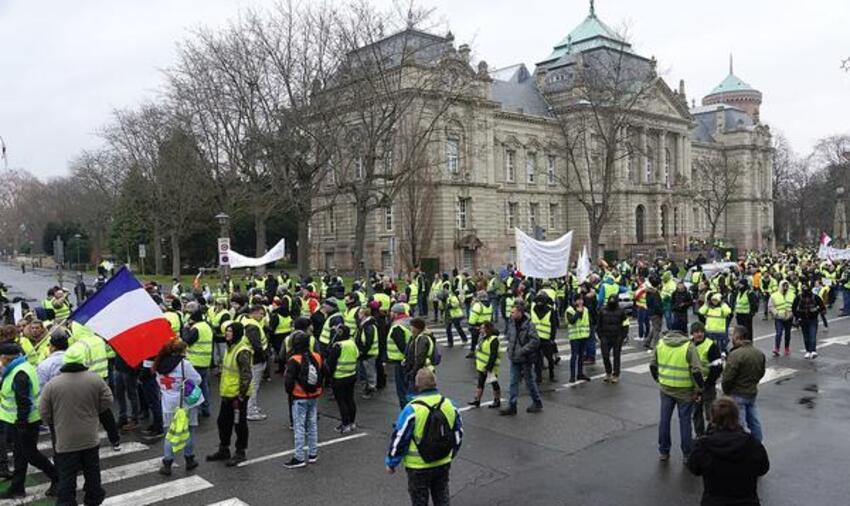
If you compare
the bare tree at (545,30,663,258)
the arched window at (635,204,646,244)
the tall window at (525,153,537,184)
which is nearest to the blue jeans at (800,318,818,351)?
the bare tree at (545,30,663,258)

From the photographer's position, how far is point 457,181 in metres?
53.8

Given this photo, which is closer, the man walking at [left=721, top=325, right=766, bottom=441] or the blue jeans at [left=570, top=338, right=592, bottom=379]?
the man walking at [left=721, top=325, right=766, bottom=441]

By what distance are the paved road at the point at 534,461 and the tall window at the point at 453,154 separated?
4167cm

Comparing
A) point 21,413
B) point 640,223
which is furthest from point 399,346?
point 640,223

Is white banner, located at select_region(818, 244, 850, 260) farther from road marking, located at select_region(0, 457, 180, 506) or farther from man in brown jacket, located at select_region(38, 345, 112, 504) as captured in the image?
man in brown jacket, located at select_region(38, 345, 112, 504)

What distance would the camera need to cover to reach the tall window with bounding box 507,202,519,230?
62.4 m

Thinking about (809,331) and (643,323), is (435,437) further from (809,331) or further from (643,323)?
(643,323)

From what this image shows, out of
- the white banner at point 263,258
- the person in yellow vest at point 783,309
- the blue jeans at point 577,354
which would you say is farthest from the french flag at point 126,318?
the white banner at point 263,258

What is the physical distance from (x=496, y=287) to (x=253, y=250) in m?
41.7

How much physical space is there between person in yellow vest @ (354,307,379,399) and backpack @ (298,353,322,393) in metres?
2.79

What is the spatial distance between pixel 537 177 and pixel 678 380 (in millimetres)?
57859

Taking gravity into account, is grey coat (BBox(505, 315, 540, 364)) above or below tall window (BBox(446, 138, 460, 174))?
below

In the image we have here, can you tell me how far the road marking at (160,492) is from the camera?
7.72 metres

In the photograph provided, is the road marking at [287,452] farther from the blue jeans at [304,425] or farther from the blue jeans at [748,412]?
the blue jeans at [748,412]
